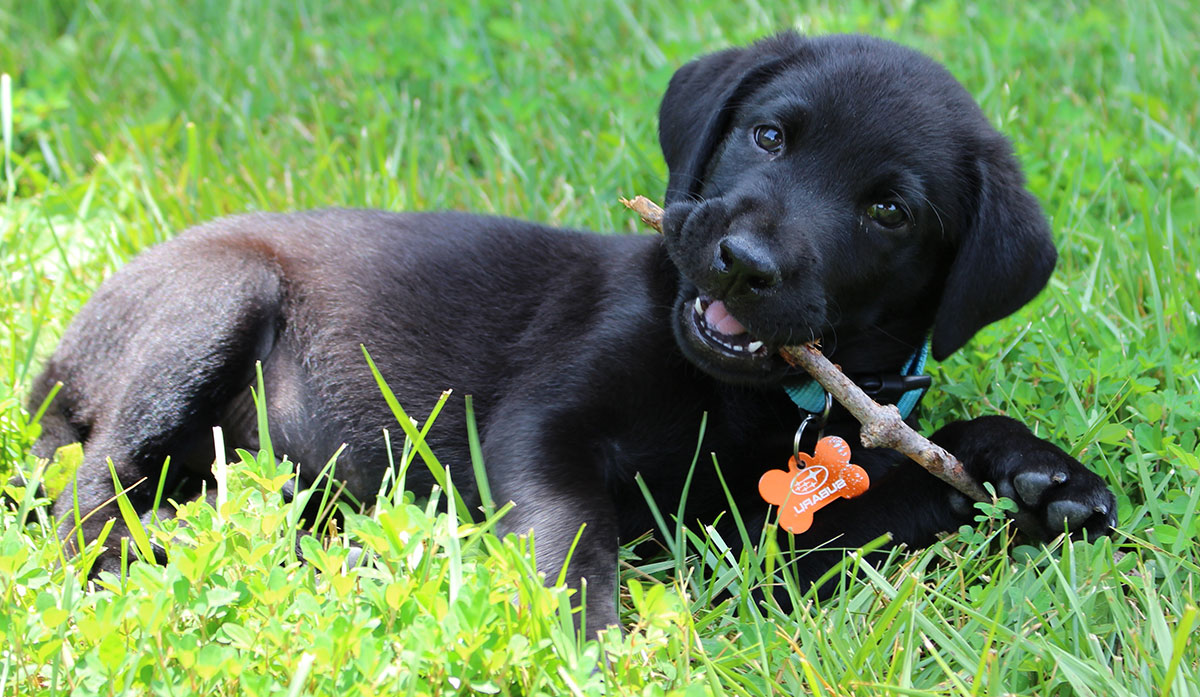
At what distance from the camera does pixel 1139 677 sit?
72.9 inches

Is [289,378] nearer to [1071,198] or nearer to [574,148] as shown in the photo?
[574,148]

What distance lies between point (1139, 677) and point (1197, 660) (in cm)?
14

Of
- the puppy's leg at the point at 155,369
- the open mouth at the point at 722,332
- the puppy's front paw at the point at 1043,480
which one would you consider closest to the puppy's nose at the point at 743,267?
the open mouth at the point at 722,332

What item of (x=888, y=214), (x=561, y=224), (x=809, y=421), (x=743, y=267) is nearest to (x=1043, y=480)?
(x=809, y=421)

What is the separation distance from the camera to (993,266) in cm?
234

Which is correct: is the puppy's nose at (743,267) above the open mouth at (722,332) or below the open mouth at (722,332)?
above

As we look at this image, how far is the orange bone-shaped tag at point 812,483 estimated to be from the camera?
2248mm

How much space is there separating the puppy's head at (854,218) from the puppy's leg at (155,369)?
1.02m

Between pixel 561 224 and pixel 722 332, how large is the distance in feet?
4.67

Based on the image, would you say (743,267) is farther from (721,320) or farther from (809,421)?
(809,421)

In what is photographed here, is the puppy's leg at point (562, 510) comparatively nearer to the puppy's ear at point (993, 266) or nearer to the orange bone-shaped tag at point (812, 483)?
the orange bone-shaped tag at point (812, 483)

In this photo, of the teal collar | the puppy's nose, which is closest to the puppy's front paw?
the teal collar

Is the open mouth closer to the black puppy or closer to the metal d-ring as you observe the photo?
the black puppy

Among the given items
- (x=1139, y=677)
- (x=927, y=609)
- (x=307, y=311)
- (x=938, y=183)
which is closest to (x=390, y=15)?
(x=307, y=311)
